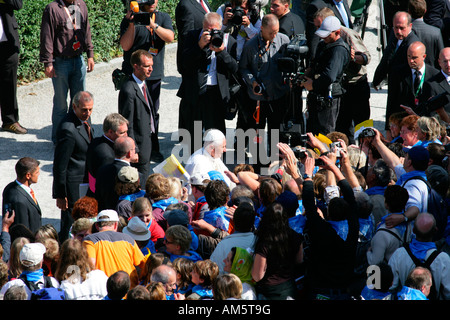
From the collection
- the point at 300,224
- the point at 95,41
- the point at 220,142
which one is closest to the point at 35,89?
the point at 95,41

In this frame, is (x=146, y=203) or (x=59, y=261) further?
(x=146, y=203)

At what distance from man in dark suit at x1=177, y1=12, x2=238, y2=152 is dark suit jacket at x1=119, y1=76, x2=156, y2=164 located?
1.04 meters

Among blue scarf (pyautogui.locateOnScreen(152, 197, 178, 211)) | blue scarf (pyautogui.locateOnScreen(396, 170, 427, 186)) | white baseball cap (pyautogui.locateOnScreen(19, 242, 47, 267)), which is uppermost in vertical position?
blue scarf (pyautogui.locateOnScreen(396, 170, 427, 186))

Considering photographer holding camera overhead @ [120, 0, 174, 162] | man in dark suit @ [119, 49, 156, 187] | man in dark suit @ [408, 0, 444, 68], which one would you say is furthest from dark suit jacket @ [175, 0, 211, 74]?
man in dark suit @ [408, 0, 444, 68]

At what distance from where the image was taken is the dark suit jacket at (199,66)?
8.98 m

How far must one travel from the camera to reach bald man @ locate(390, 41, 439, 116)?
8.48 m

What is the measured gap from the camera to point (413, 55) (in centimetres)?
848

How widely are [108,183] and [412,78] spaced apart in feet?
13.2

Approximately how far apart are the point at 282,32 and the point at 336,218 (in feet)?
14.3

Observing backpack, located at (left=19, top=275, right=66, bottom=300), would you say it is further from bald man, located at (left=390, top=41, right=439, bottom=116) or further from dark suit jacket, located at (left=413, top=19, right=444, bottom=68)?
dark suit jacket, located at (left=413, top=19, right=444, bottom=68)

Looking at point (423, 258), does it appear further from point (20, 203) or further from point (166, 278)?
point (20, 203)

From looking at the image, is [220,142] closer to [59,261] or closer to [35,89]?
[59,261]

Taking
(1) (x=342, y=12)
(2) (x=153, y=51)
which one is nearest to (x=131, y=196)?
(2) (x=153, y=51)

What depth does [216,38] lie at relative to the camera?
→ 876 centimetres
